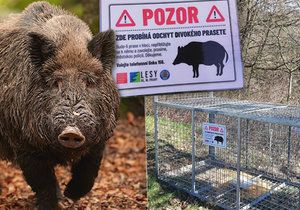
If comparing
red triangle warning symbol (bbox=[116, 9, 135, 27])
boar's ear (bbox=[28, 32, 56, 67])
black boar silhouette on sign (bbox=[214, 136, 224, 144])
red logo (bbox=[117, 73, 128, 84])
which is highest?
red triangle warning symbol (bbox=[116, 9, 135, 27])

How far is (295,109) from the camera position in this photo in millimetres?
3607

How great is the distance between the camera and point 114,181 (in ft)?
19.9

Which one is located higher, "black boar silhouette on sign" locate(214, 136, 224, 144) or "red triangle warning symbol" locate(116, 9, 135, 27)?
"red triangle warning symbol" locate(116, 9, 135, 27)

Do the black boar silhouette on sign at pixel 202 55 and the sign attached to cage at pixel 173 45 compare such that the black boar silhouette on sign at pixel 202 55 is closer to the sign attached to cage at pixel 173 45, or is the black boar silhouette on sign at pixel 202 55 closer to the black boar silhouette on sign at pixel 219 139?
the sign attached to cage at pixel 173 45

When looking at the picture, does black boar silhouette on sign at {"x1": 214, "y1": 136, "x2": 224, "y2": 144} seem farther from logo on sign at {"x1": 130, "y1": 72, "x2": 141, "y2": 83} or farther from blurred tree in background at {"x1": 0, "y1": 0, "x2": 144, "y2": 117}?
blurred tree in background at {"x1": 0, "y1": 0, "x2": 144, "y2": 117}

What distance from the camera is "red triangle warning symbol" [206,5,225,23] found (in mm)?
3814

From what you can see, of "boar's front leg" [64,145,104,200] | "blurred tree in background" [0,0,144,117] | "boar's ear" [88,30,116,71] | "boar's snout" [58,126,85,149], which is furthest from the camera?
"blurred tree in background" [0,0,144,117]

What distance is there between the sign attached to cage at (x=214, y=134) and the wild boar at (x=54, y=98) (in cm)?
71

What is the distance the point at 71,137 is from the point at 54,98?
361mm

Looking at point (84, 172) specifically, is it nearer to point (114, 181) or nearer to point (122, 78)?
point (122, 78)

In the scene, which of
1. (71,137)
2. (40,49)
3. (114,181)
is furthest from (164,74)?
(114,181)

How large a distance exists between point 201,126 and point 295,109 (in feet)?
2.34

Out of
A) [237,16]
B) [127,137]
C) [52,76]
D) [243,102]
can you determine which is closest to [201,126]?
[243,102]

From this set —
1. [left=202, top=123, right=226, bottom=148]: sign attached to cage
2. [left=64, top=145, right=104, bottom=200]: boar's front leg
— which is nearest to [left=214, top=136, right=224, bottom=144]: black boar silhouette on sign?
[left=202, top=123, right=226, bottom=148]: sign attached to cage
